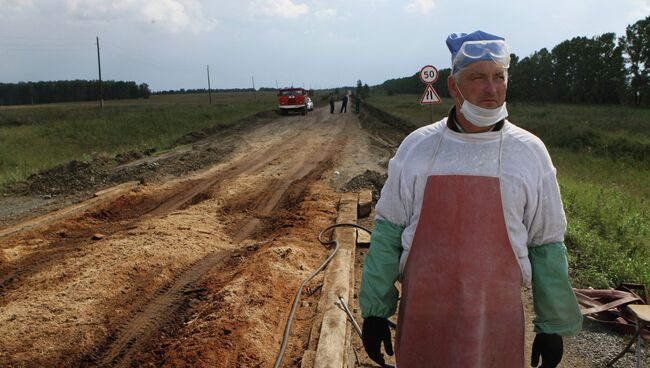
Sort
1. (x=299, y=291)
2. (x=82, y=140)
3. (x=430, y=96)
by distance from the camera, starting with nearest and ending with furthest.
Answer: (x=299, y=291)
(x=430, y=96)
(x=82, y=140)

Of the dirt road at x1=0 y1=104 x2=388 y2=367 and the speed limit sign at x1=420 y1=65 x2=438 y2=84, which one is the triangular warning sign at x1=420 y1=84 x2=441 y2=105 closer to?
the speed limit sign at x1=420 y1=65 x2=438 y2=84

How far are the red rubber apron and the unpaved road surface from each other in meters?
2.08

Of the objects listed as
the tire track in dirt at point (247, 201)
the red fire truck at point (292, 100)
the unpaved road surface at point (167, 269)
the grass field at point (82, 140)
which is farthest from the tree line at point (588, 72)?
the unpaved road surface at point (167, 269)

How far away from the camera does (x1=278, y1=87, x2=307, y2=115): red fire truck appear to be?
35.2m

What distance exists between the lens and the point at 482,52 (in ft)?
6.51

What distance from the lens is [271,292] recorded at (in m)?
5.02

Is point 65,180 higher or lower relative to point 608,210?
higher

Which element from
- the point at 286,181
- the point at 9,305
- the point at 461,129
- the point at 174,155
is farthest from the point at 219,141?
the point at 461,129

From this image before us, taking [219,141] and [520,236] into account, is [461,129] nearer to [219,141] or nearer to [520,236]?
[520,236]

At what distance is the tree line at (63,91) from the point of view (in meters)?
98.5

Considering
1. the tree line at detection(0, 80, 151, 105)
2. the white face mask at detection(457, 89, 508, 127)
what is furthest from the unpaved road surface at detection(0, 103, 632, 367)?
the tree line at detection(0, 80, 151, 105)

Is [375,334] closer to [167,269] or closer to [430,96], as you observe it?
[167,269]

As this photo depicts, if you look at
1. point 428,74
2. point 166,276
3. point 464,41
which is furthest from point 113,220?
point 428,74

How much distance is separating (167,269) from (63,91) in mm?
106893
